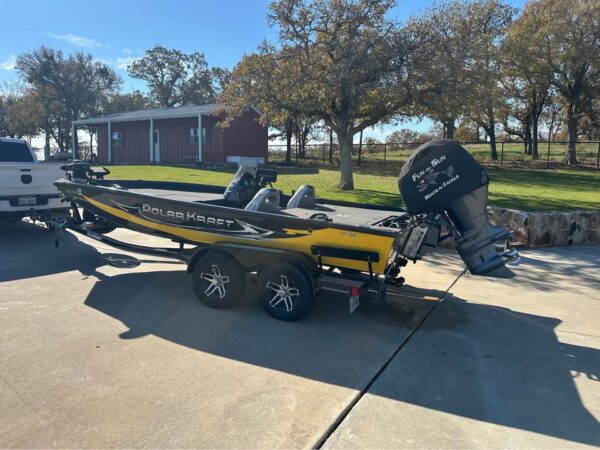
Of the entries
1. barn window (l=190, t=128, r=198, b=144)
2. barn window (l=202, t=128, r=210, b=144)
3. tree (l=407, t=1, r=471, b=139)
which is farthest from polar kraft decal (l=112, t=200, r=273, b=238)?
barn window (l=190, t=128, r=198, b=144)

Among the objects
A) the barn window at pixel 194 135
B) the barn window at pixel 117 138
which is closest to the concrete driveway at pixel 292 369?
the barn window at pixel 194 135

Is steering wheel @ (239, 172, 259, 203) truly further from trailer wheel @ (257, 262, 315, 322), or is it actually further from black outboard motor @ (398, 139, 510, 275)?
black outboard motor @ (398, 139, 510, 275)

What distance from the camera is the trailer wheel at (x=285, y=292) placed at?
4.99 meters

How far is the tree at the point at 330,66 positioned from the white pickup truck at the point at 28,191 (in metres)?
6.70

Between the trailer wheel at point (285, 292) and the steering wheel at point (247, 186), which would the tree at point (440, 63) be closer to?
the steering wheel at point (247, 186)

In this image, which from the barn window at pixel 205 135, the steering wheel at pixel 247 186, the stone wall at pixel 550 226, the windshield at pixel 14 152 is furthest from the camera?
the barn window at pixel 205 135

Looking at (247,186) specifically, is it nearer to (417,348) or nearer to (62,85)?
(417,348)

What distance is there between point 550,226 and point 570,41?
21039 millimetres

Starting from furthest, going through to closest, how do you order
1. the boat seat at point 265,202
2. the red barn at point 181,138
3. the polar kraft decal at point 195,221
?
Result: the red barn at point 181,138
the boat seat at point 265,202
the polar kraft decal at point 195,221

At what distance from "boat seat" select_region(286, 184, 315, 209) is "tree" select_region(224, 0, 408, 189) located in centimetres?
662

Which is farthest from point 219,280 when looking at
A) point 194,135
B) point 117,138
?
point 117,138

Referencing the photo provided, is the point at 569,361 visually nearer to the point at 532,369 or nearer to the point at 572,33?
the point at 532,369

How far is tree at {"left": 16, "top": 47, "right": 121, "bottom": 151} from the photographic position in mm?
46031

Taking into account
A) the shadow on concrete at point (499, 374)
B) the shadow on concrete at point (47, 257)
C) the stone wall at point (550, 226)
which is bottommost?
the shadow on concrete at point (499, 374)
